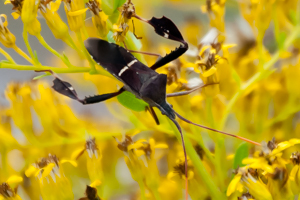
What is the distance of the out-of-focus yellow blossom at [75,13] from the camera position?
442 millimetres

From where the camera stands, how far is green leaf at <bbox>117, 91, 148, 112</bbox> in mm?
496

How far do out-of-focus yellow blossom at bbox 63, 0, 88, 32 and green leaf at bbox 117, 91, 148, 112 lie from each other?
0.13 m

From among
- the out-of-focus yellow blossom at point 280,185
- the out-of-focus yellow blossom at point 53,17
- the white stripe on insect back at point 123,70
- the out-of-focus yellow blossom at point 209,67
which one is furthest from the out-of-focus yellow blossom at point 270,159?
the out-of-focus yellow blossom at point 53,17

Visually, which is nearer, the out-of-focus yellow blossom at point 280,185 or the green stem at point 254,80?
the out-of-focus yellow blossom at point 280,185

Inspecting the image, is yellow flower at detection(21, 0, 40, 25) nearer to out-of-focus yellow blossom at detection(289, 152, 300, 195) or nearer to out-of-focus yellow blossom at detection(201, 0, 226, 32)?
out-of-focus yellow blossom at detection(201, 0, 226, 32)

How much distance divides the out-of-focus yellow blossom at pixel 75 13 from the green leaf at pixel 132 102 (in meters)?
0.13

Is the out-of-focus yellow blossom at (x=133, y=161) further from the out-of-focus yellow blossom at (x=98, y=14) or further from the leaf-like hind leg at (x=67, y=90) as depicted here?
the out-of-focus yellow blossom at (x=98, y=14)

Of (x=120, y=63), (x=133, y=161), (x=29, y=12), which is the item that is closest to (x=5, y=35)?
(x=29, y=12)

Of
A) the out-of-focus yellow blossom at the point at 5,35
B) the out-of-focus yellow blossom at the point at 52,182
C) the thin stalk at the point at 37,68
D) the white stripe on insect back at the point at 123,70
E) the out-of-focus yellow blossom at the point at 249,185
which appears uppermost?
the out-of-focus yellow blossom at the point at 5,35

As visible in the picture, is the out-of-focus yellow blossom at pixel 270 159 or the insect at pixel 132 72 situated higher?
the insect at pixel 132 72

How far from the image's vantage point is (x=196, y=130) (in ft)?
1.71

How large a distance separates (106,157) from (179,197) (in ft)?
0.56

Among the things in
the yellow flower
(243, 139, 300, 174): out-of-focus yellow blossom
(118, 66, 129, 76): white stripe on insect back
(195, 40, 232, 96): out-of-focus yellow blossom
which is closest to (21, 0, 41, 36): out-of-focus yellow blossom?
the yellow flower

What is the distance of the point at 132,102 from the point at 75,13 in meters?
0.16
